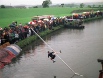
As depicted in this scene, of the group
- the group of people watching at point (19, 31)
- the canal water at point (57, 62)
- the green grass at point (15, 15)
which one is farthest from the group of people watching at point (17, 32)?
the green grass at point (15, 15)

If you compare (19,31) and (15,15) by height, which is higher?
(15,15)

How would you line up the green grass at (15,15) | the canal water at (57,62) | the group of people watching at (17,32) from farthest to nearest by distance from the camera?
1. the green grass at (15,15)
2. the group of people watching at (17,32)
3. the canal water at (57,62)

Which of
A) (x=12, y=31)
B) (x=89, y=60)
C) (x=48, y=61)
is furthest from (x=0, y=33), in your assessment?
(x=89, y=60)

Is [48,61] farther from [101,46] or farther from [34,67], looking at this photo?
[101,46]

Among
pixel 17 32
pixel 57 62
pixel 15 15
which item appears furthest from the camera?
pixel 15 15

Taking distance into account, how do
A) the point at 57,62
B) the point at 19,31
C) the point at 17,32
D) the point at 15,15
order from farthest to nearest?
the point at 15,15 → the point at 19,31 → the point at 17,32 → the point at 57,62

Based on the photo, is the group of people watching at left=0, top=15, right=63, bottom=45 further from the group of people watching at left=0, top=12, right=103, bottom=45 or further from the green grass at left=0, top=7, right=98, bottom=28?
the green grass at left=0, top=7, right=98, bottom=28

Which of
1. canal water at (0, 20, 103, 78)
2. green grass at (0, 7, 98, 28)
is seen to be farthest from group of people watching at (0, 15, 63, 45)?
green grass at (0, 7, 98, 28)

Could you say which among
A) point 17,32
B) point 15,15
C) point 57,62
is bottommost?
point 57,62

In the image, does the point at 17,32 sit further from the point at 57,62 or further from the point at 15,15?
the point at 15,15

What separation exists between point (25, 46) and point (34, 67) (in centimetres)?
526

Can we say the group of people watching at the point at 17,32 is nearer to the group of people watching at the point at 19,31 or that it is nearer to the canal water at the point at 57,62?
the group of people watching at the point at 19,31

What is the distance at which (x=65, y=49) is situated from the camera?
50.9ft

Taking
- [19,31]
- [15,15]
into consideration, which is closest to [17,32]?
[19,31]
